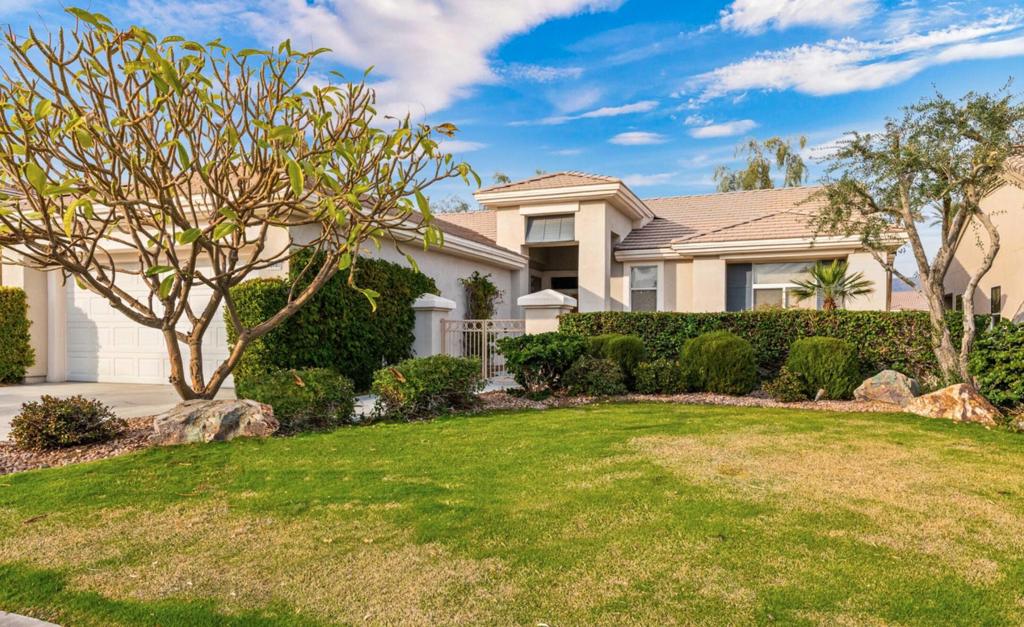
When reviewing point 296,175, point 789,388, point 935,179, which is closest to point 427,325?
point 789,388

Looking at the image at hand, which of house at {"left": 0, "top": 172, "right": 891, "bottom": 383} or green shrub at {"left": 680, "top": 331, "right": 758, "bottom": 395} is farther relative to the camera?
house at {"left": 0, "top": 172, "right": 891, "bottom": 383}

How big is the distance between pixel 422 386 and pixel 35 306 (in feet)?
34.4

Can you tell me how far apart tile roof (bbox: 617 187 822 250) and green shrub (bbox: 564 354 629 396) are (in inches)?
325

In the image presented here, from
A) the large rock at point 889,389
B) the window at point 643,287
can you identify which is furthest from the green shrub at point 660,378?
the window at point 643,287

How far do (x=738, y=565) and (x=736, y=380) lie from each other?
7.84 m

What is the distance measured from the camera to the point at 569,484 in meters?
4.89

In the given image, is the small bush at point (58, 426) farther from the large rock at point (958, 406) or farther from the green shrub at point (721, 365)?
the large rock at point (958, 406)

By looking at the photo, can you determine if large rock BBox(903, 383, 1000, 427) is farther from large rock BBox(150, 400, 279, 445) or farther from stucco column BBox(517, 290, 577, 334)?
large rock BBox(150, 400, 279, 445)

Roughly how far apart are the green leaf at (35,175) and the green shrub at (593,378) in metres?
7.84

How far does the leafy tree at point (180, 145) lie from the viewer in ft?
19.0

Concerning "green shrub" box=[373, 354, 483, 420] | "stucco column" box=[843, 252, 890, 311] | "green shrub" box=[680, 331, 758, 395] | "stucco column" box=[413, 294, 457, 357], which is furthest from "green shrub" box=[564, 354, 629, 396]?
"stucco column" box=[843, 252, 890, 311]

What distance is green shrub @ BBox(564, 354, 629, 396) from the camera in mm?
10375

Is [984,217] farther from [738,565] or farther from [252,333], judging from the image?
[252,333]

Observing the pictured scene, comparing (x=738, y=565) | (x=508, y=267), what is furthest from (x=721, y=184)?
(x=738, y=565)
